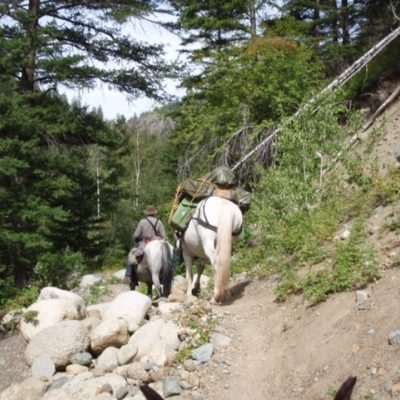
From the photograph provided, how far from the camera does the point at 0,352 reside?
809 centimetres

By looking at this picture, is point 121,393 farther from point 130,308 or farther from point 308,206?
point 308,206

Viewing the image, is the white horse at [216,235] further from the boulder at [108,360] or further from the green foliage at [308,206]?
the boulder at [108,360]

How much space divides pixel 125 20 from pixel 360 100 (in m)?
7.63

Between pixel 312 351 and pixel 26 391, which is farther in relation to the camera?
pixel 26 391

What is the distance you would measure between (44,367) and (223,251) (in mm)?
2757

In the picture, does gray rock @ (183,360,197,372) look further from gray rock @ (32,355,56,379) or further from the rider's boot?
the rider's boot

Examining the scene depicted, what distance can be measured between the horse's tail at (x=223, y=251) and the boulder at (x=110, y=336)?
1.32 meters

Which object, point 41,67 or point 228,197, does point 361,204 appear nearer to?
point 228,197

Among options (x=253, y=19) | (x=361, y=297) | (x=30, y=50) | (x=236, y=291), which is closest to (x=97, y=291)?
(x=30, y=50)

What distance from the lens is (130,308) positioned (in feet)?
24.9

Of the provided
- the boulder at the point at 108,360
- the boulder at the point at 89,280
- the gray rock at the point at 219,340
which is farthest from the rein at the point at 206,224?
the boulder at the point at 89,280

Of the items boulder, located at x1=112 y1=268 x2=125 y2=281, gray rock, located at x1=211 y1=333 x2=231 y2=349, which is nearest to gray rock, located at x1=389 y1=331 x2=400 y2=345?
gray rock, located at x1=211 y1=333 x2=231 y2=349

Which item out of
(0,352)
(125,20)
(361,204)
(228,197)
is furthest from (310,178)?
(125,20)

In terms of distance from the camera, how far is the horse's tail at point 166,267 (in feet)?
33.2
